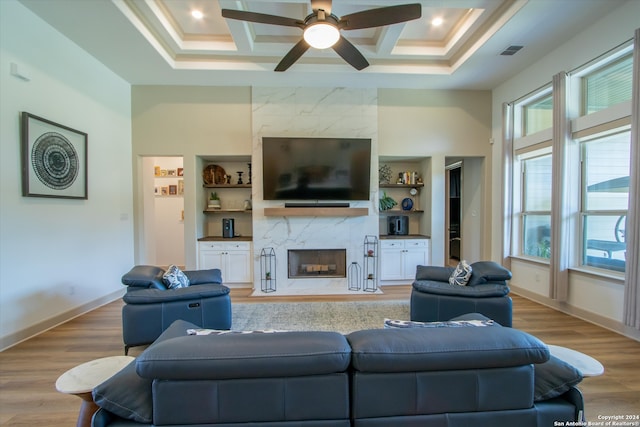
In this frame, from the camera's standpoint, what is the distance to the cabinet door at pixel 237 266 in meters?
5.05

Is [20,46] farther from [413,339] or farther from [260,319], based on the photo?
[413,339]

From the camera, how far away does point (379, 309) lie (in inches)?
156

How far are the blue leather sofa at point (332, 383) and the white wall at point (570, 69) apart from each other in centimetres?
304

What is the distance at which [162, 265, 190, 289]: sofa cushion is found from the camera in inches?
119

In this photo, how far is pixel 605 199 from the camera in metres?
3.44

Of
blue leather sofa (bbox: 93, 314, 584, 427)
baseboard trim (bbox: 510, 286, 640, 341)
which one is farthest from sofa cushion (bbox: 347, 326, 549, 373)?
baseboard trim (bbox: 510, 286, 640, 341)

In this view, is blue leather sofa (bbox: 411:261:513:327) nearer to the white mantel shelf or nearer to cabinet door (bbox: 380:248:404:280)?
cabinet door (bbox: 380:248:404:280)

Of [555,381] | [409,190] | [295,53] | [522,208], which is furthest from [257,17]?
[522,208]

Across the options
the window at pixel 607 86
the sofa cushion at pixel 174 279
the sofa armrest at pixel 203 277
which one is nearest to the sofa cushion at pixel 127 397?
the sofa cushion at pixel 174 279

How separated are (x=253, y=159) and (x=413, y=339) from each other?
4.35m

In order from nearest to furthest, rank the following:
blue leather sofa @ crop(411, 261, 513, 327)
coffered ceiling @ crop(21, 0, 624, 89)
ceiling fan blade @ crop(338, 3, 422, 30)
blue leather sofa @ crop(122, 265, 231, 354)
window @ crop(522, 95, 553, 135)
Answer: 1. ceiling fan blade @ crop(338, 3, 422, 30)
2. blue leather sofa @ crop(122, 265, 231, 354)
3. blue leather sofa @ crop(411, 261, 513, 327)
4. coffered ceiling @ crop(21, 0, 624, 89)
5. window @ crop(522, 95, 553, 135)

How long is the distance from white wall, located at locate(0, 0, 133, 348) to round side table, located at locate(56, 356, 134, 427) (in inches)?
99.1

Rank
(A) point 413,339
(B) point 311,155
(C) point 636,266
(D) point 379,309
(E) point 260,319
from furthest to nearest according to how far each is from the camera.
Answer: (B) point 311,155, (D) point 379,309, (E) point 260,319, (C) point 636,266, (A) point 413,339

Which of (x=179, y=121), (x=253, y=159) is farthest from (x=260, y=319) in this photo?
(x=179, y=121)
